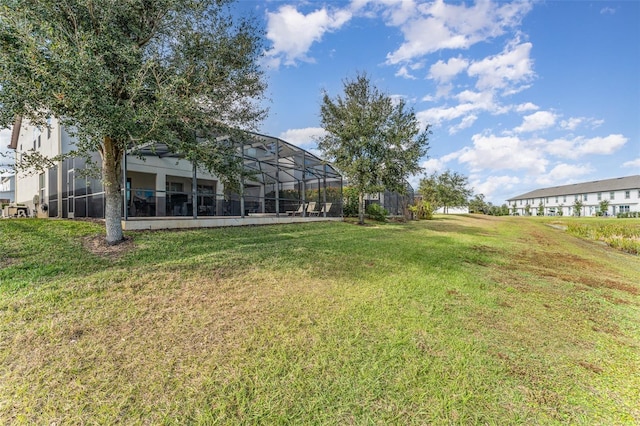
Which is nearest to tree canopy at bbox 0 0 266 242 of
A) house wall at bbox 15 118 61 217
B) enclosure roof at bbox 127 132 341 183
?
enclosure roof at bbox 127 132 341 183

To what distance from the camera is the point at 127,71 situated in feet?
17.9

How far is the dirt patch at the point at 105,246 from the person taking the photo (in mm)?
5801

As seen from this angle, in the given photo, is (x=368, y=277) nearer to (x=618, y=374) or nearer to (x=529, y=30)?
(x=618, y=374)

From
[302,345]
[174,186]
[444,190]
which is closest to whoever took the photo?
[302,345]

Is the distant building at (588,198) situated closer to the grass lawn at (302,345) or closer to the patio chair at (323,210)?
the patio chair at (323,210)

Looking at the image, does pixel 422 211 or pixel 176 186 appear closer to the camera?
pixel 176 186

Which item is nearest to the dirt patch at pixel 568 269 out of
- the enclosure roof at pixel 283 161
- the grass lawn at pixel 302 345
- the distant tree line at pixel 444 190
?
the grass lawn at pixel 302 345

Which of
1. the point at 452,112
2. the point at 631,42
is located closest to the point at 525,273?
the point at 631,42

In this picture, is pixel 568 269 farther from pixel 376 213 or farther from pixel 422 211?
pixel 422 211

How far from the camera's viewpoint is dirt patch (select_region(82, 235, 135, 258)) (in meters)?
5.80

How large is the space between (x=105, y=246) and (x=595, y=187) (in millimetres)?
81566

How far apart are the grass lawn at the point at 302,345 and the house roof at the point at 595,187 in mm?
69264

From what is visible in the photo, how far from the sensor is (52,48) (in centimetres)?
441

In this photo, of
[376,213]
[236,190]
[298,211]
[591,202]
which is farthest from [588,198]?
[236,190]
